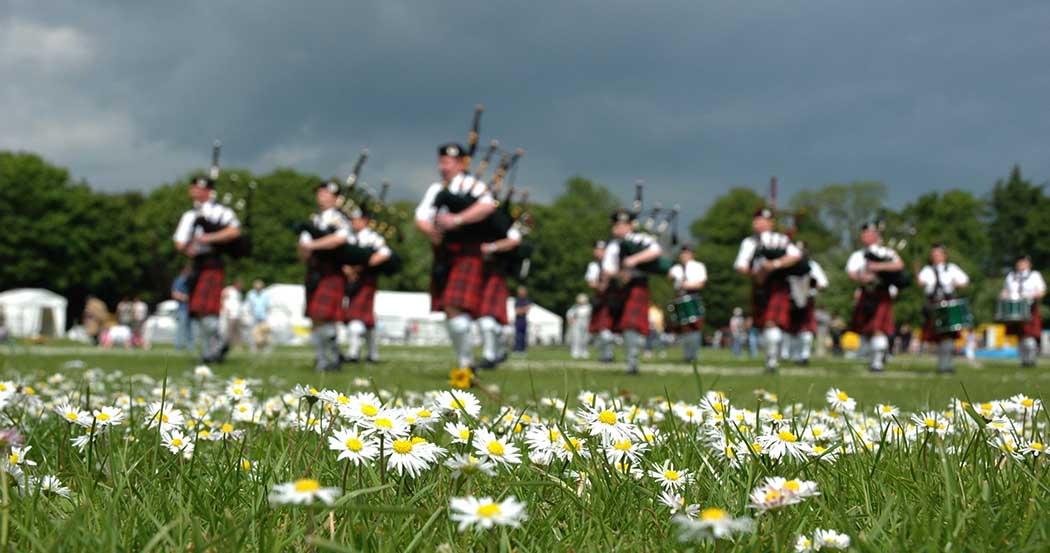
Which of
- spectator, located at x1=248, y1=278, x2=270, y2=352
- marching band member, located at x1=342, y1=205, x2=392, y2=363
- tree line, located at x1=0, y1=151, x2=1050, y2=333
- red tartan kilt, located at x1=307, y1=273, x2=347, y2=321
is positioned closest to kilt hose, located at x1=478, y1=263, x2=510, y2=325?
red tartan kilt, located at x1=307, y1=273, x2=347, y2=321

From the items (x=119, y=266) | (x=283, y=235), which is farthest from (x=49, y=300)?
(x=283, y=235)

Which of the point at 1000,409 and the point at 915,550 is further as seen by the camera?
the point at 1000,409

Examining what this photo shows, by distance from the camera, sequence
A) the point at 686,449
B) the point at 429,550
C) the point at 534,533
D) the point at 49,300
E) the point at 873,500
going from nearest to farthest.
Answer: the point at 429,550
the point at 534,533
the point at 873,500
the point at 686,449
the point at 49,300

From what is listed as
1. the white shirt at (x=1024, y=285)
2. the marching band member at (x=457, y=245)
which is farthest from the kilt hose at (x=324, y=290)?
the white shirt at (x=1024, y=285)

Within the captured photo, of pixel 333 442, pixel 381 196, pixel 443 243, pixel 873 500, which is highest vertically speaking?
pixel 381 196

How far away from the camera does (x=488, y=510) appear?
978 millimetres

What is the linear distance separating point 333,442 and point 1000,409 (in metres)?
1.87

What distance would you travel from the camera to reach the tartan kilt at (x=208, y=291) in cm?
1100

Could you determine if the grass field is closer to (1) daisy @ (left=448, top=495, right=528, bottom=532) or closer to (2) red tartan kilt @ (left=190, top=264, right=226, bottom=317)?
(1) daisy @ (left=448, top=495, right=528, bottom=532)

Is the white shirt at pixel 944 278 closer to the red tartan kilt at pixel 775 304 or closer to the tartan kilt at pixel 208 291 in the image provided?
the red tartan kilt at pixel 775 304

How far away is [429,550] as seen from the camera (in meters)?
1.29

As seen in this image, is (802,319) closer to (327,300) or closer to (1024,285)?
(1024,285)

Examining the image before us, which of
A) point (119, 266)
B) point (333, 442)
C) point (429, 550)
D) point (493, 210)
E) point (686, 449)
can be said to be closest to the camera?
point (429, 550)

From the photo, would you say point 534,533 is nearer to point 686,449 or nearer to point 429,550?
point 429,550
